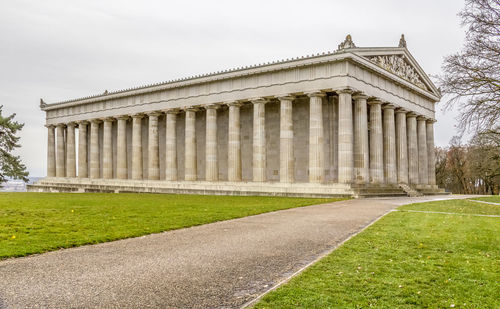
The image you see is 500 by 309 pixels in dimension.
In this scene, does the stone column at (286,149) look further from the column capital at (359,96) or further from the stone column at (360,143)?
the column capital at (359,96)

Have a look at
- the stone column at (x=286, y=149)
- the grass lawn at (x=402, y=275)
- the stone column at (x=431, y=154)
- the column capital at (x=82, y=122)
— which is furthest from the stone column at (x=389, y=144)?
the column capital at (x=82, y=122)

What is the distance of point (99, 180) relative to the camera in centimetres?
6662

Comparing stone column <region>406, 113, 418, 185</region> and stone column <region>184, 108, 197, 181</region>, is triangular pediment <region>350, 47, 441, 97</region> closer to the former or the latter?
stone column <region>406, 113, 418, 185</region>

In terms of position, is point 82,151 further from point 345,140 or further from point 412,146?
point 412,146

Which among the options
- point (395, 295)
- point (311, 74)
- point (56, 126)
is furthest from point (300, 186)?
point (56, 126)

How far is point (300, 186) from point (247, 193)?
6.34m

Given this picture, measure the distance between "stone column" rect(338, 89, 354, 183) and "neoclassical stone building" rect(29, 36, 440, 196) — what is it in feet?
0.34

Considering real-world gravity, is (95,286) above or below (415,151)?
below

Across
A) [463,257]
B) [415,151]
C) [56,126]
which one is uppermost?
[56,126]

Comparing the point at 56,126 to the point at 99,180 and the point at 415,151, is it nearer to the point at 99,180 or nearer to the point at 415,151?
the point at 99,180

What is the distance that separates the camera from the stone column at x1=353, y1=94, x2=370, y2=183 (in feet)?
150

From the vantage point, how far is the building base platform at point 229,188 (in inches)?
1688

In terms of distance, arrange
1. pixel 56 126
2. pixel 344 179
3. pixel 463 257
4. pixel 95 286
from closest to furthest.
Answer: pixel 95 286 < pixel 463 257 < pixel 344 179 < pixel 56 126

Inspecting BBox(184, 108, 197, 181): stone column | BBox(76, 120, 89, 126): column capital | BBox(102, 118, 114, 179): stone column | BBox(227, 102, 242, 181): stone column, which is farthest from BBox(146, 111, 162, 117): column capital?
BBox(76, 120, 89, 126): column capital
